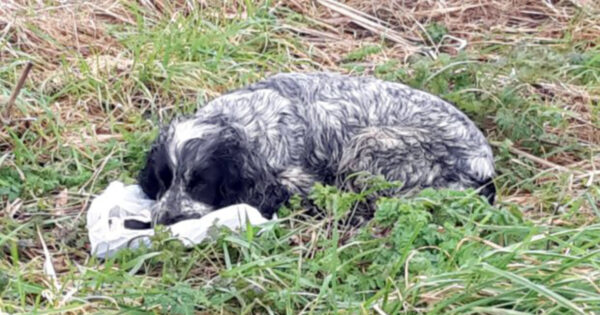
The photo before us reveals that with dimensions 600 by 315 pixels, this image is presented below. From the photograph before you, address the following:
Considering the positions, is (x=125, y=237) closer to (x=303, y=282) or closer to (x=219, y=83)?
(x=303, y=282)

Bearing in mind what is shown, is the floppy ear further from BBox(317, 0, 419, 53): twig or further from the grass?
BBox(317, 0, 419, 53): twig

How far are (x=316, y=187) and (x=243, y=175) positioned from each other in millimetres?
460

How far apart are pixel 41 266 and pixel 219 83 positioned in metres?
2.15

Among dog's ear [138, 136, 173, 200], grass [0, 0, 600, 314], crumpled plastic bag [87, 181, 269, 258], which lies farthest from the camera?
dog's ear [138, 136, 173, 200]

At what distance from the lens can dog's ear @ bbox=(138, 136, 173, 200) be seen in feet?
15.5

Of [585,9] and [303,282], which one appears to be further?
[585,9]

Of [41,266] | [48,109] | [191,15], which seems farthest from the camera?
[191,15]

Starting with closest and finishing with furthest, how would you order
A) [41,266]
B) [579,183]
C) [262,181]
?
[41,266], [262,181], [579,183]

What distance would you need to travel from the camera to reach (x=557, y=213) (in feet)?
15.8

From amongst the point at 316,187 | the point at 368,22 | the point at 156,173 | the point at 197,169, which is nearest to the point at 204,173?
the point at 197,169

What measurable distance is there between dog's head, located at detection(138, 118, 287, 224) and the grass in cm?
21

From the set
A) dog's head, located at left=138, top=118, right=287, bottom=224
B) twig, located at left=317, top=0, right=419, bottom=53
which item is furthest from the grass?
dog's head, located at left=138, top=118, right=287, bottom=224

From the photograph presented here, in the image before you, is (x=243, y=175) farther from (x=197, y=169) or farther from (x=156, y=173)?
(x=156, y=173)

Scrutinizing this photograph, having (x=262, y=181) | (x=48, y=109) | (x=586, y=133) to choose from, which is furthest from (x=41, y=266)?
(x=586, y=133)
